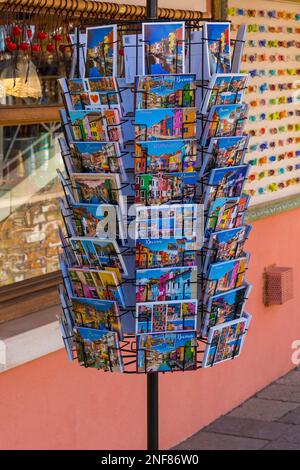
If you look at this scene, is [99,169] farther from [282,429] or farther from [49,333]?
[282,429]

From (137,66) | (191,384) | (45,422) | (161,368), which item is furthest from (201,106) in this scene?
(191,384)

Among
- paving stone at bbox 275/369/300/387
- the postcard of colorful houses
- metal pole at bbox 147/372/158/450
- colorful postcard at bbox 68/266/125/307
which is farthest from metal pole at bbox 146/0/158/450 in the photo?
paving stone at bbox 275/369/300/387

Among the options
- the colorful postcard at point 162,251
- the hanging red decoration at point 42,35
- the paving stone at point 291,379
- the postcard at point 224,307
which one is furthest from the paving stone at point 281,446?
the colorful postcard at point 162,251

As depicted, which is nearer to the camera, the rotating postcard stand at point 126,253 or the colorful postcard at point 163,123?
the colorful postcard at point 163,123

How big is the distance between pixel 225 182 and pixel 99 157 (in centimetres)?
48

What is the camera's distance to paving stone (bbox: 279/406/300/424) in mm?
7094

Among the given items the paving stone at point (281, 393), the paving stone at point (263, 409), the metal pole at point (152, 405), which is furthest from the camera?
the paving stone at point (281, 393)

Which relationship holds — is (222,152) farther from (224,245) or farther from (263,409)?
(263,409)

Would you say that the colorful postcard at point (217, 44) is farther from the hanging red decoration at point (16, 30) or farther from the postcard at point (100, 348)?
the hanging red decoration at point (16, 30)

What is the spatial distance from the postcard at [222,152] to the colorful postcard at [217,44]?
279 mm

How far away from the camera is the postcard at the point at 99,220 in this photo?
11.7 feet

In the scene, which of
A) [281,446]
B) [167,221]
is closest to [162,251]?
[167,221]

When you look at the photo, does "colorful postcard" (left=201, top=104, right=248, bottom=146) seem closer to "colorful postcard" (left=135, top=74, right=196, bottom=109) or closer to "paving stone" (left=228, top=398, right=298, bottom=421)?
"colorful postcard" (left=135, top=74, right=196, bottom=109)

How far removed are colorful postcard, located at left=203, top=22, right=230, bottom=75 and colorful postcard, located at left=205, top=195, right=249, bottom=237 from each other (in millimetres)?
490
